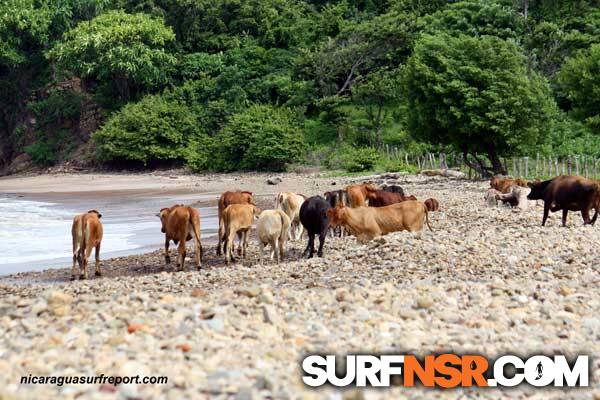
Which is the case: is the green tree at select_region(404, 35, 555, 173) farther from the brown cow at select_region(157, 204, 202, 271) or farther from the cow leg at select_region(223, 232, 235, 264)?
the brown cow at select_region(157, 204, 202, 271)

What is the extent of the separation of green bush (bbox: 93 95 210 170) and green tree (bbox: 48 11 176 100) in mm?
2904

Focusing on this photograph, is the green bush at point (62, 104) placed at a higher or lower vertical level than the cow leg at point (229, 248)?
higher

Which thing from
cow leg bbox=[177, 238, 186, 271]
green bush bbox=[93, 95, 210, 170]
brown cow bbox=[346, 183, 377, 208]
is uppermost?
green bush bbox=[93, 95, 210, 170]

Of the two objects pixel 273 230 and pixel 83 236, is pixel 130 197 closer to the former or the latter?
pixel 83 236

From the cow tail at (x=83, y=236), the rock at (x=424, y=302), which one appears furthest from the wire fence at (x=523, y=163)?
the rock at (x=424, y=302)

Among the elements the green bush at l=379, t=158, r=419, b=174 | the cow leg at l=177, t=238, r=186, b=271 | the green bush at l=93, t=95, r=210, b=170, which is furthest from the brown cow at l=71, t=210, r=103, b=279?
the green bush at l=93, t=95, r=210, b=170

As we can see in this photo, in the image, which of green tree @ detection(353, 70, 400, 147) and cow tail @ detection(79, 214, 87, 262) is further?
green tree @ detection(353, 70, 400, 147)

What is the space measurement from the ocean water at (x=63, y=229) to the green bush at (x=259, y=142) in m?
13.9

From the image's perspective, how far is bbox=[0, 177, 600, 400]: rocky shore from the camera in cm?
596

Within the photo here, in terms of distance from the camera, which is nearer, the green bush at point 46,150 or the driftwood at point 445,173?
the driftwood at point 445,173

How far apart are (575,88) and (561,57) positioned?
1659cm

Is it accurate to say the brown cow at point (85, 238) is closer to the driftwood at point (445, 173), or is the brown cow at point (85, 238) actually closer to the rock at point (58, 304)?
the rock at point (58, 304)

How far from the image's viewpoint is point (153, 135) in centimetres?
5322

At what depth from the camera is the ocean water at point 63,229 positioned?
59.8 feet
